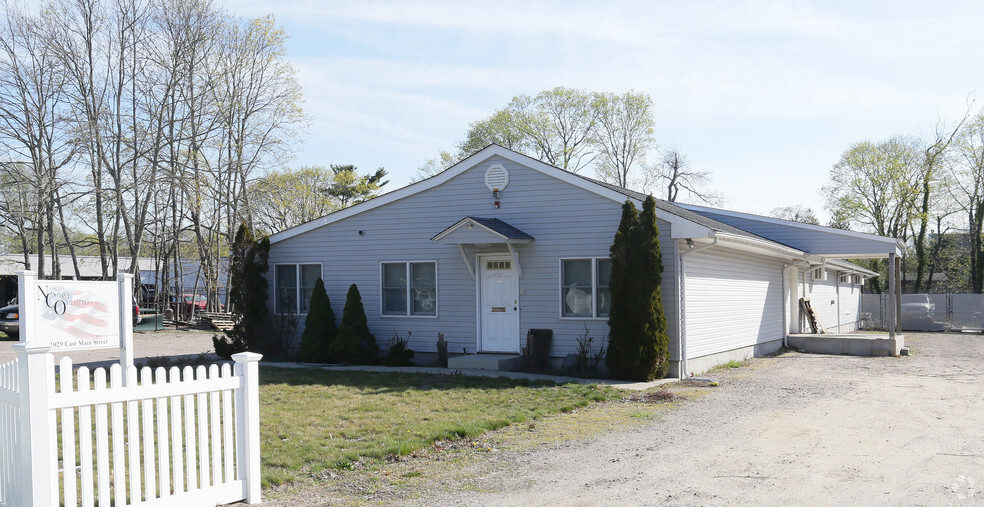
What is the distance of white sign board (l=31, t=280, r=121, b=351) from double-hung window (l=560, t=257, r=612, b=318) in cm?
771

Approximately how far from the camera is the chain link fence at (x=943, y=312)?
28.5m

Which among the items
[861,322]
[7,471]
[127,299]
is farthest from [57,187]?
[861,322]

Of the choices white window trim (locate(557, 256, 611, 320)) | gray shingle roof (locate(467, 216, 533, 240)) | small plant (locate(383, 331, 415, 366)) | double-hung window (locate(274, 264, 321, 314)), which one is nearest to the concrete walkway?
small plant (locate(383, 331, 415, 366))

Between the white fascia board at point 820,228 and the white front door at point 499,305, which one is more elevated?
the white fascia board at point 820,228

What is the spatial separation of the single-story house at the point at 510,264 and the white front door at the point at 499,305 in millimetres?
21

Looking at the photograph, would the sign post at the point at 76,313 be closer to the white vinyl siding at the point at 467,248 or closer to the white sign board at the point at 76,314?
the white sign board at the point at 76,314

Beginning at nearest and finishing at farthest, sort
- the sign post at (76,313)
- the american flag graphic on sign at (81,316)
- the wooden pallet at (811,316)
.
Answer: the sign post at (76,313) < the american flag graphic on sign at (81,316) < the wooden pallet at (811,316)

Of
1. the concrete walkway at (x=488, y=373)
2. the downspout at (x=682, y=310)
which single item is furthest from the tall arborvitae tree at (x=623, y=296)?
the downspout at (x=682, y=310)

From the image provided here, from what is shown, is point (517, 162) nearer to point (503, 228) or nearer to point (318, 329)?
point (503, 228)

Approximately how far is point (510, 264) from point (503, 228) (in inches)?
38.2

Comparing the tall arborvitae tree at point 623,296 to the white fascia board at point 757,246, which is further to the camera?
the white fascia board at point 757,246

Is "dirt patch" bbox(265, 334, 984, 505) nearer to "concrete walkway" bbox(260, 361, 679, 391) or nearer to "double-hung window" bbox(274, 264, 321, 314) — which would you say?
"concrete walkway" bbox(260, 361, 679, 391)

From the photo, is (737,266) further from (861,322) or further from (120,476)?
(861,322)

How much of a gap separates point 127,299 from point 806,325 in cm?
1896
